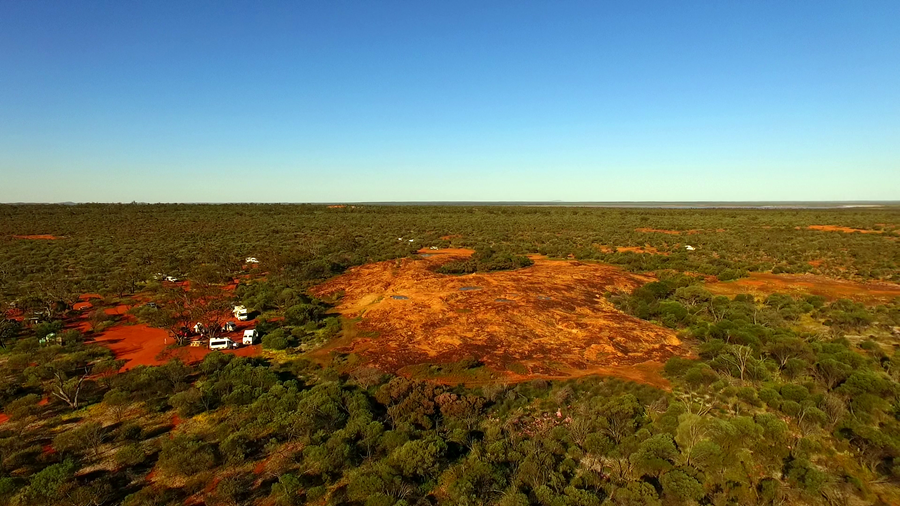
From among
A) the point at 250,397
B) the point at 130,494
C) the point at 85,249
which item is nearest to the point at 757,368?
the point at 250,397

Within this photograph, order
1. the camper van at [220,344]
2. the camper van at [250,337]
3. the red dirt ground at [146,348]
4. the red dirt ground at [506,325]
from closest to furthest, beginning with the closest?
the red dirt ground at [506,325] < the red dirt ground at [146,348] < the camper van at [220,344] < the camper van at [250,337]

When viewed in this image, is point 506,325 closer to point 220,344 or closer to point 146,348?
point 220,344

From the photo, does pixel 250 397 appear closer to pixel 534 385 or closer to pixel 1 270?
pixel 534 385

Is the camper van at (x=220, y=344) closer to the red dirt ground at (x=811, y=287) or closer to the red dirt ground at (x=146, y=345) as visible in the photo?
the red dirt ground at (x=146, y=345)

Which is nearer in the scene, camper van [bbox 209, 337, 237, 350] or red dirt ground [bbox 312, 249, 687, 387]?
red dirt ground [bbox 312, 249, 687, 387]

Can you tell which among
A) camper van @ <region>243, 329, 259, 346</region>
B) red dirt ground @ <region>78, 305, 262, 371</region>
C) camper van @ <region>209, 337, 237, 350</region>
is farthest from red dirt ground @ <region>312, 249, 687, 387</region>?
red dirt ground @ <region>78, 305, 262, 371</region>

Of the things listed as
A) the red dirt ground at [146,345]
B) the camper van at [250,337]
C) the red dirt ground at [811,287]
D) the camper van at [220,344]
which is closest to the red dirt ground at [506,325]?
the camper van at [250,337]

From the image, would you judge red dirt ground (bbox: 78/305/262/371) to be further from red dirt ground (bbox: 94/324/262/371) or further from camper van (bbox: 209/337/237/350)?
camper van (bbox: 209/337/237/350)
